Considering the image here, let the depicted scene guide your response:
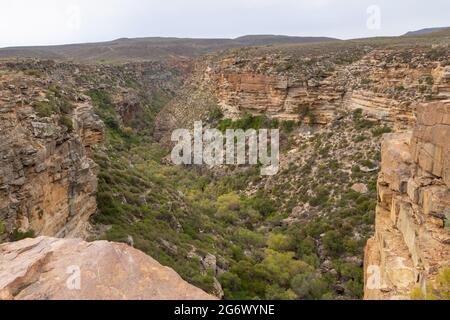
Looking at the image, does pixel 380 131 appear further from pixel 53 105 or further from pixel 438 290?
pixel 438 290

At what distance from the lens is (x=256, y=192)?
29344 mm

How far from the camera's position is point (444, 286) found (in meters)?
6.76

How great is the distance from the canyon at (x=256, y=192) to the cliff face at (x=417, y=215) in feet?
0.14

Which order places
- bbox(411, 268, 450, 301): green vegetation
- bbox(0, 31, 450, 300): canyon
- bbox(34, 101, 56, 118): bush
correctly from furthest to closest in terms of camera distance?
bbox(34, 101, 56, 118): bush < bbox(0, 31, 450, 300): canyon < bbox(411, 268, 450, 301): green vegetation

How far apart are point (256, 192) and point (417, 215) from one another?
801 inches

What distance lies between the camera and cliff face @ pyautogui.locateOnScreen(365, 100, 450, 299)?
314 inches

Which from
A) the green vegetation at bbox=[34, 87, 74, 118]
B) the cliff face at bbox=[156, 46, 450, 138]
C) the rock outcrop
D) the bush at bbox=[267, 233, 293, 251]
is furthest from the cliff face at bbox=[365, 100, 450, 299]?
the cliff face at bbox=[156, 46, 450, 138]

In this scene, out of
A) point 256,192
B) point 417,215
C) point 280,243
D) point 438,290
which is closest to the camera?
point 438,290

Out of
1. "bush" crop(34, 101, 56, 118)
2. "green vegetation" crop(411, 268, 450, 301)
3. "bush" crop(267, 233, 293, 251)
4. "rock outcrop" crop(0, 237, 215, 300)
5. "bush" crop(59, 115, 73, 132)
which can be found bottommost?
"bush" crop(267, 233, 293, 251)

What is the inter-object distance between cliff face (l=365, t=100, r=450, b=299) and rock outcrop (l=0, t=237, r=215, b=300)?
4.30 metres

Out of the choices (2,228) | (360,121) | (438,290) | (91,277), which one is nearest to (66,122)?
(2,228)

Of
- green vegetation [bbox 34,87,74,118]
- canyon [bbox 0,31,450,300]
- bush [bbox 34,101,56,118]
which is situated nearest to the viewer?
canyon [bbox 0,31,450,300]

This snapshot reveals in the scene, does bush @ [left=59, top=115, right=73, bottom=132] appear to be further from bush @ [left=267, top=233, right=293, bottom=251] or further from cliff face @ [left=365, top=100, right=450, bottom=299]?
bush @ [left=267, top=233, right=293, bottom=251]

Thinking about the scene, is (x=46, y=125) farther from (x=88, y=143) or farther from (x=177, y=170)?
(x=177, y=170)
